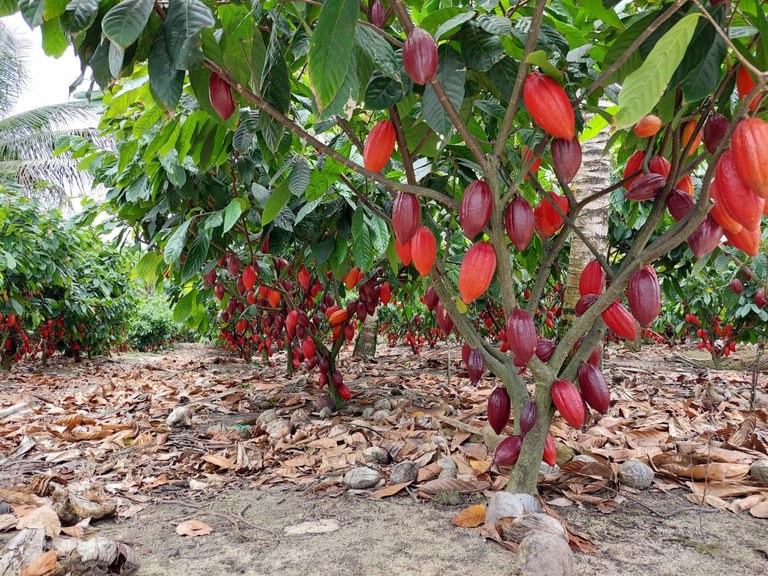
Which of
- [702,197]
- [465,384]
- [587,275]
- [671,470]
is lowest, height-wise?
[465,384]

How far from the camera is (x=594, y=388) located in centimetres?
117

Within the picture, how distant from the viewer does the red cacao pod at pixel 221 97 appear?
1029 millimetres

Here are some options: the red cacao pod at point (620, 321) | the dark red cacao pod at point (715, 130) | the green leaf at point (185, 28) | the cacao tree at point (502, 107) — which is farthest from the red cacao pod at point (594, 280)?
the green leaf at point (185, 28)

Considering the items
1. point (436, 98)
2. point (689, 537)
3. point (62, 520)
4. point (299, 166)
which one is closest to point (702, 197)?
point (436, 98)

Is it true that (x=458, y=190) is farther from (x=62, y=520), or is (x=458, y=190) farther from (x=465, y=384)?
(x=465, y=384)

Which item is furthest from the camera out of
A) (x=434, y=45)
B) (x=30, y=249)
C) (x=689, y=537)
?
(x=30, y=249)

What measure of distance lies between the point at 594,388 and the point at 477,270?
38 centimetres

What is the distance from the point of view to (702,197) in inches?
38.5

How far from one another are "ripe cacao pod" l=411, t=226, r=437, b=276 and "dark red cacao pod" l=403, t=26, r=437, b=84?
37 cm

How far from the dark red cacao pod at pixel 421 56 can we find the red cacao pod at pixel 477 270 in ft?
1.21

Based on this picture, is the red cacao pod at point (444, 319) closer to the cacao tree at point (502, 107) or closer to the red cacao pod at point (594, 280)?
the cacao tree at point (502, 107)

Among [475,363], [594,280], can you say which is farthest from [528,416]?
[594,280]

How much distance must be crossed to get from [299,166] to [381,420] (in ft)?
4.86

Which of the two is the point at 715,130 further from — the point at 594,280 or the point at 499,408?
the point at 499,408
